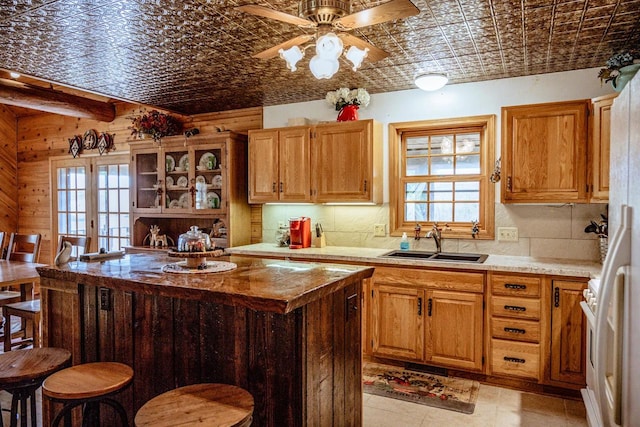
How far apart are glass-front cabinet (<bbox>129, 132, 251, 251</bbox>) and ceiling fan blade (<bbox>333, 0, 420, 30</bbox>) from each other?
2.75m

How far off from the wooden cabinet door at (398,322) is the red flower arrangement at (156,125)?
321 cm

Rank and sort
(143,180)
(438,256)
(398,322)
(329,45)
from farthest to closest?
(143,180)
(438,256)
(398,322)
(329,45)

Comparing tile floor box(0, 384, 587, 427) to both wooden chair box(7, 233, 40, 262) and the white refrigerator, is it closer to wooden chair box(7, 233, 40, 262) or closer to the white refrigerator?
the white refrigerator

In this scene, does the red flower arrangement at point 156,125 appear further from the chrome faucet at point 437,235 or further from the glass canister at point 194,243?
the chrome faucet at point 437,235

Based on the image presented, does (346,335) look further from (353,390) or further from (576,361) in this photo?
(576,361)

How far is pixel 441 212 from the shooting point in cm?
408

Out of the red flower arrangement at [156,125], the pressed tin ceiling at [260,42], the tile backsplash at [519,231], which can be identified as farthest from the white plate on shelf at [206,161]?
the tile backsplash at [519,231]

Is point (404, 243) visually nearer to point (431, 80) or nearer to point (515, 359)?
point (515, 359)

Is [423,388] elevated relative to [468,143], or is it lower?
lower

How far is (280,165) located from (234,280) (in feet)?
7.97

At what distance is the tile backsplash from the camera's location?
345cm

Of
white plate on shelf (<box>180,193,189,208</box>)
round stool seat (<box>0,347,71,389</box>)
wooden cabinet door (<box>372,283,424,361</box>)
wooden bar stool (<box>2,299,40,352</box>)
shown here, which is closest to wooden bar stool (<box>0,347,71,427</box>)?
round stool seat (<box>0,347,71,389</box>)

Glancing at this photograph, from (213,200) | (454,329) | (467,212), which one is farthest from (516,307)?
(213,200)

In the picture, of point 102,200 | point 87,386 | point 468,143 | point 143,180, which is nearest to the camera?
point 87,386
